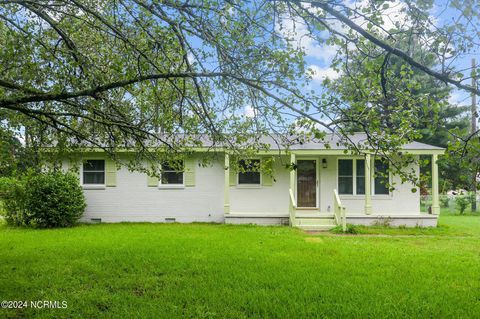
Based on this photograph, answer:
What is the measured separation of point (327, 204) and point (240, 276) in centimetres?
840

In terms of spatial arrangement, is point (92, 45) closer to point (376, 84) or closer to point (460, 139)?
point (376, 84)

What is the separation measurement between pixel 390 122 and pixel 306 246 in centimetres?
471

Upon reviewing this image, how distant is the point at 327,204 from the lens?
13227 millimetres

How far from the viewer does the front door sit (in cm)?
1337

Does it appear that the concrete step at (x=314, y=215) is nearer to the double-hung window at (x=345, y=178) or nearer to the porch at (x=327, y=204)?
the porch at (x=327, y=204)

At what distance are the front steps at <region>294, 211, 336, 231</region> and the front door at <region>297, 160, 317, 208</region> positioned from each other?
38.4 inches

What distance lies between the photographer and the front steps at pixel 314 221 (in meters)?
11.6

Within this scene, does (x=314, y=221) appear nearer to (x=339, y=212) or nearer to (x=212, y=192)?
(x=339, y=212)

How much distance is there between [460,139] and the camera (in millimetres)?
3143

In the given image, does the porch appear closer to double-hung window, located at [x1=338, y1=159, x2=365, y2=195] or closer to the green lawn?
double-hung window, located at [x1=338, y1=159, x2=365, y2=195]

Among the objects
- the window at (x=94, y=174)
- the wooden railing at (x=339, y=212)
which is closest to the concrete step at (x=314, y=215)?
the wooden railing at (x=339, y=212)

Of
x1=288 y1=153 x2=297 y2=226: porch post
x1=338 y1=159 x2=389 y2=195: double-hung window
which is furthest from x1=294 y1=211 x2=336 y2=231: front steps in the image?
x1=338 y1=159 x2=389 y2=195: double-hung window

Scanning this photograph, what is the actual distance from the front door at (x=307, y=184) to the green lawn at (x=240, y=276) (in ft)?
13.7

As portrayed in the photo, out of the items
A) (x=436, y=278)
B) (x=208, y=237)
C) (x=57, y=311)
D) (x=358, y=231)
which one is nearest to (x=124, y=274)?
(x=57, y=311)
